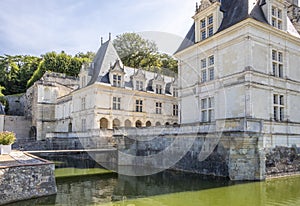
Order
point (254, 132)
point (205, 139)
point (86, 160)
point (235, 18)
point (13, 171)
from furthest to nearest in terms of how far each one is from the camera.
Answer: point (86, 160), point (235, 18), point (205, 139), point (254, 132), point (13, 171)

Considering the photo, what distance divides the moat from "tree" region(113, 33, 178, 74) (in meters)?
22.2

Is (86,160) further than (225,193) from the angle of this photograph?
Yes

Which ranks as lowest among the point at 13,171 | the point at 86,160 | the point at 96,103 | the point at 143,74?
the point at 86,160

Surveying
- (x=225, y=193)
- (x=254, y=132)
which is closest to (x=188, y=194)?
(x=225, y=193)

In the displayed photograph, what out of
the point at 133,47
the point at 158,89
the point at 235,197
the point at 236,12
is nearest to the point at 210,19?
the point at 236,12

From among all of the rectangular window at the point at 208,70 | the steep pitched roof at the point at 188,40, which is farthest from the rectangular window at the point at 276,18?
the steep pitched roof at the point at 188,40

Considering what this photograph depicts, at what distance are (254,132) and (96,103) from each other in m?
14.9

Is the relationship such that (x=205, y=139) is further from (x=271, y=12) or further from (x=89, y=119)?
(x=89, y=119)

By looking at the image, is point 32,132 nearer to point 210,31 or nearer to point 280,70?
point 210,31

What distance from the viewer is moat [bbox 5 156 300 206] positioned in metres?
8.80

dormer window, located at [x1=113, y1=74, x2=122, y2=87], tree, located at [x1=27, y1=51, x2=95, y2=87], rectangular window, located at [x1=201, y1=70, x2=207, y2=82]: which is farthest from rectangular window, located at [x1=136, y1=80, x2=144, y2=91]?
tree, located at [x1=27, y1=51, x2=95, y2=87]

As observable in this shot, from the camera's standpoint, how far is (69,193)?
1033cm

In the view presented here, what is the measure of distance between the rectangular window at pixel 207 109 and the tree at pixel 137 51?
57.2ft

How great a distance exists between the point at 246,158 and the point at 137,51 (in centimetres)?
2593
